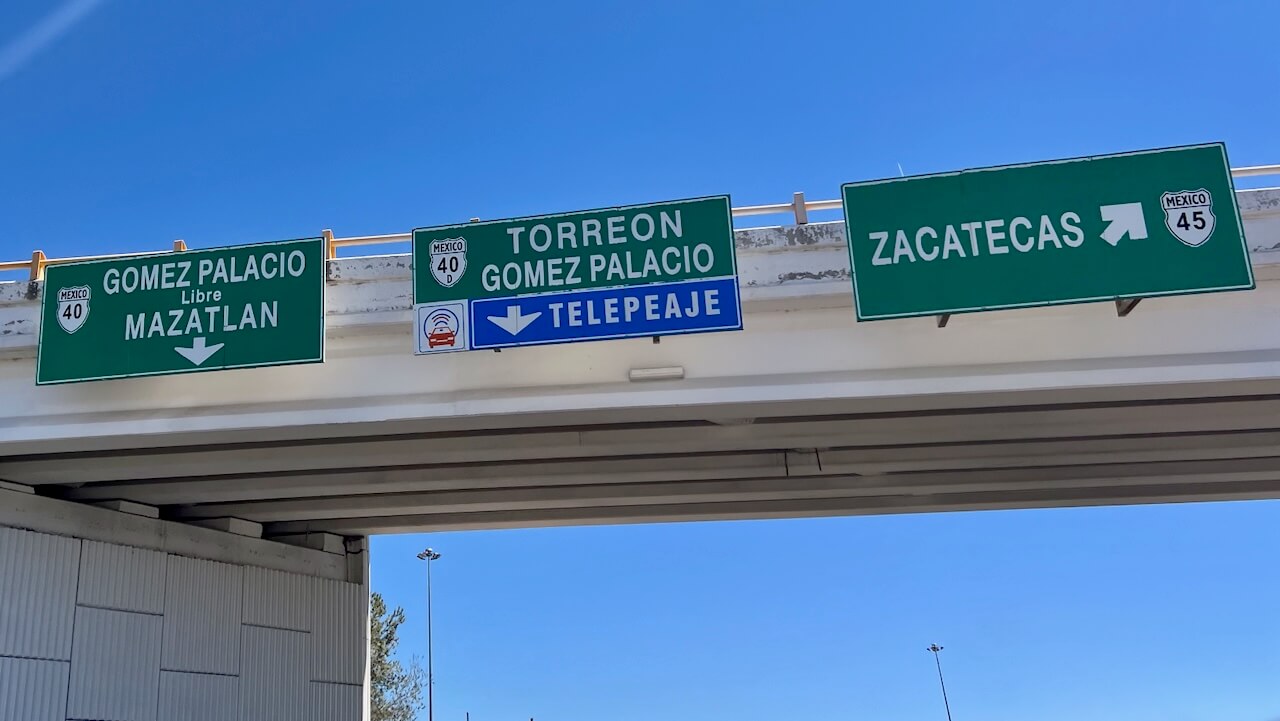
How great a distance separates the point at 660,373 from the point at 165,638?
9.06 m

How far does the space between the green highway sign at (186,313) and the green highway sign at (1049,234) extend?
6021 millimetres

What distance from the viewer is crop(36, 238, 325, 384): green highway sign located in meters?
12.4

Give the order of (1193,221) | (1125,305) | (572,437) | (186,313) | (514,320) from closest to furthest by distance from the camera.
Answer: (1193,221) → (1125,305) → (514,320) → (186,313) → (572,437)

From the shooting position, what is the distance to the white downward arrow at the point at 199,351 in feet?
40.6

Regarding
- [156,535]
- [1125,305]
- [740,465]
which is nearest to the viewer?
[1125,305]

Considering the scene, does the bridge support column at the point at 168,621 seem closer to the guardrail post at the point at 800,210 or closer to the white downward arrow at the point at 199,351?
the white downward arrow at the point at 199,351

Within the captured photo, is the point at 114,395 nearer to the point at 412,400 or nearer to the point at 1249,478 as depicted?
the point at 412,400

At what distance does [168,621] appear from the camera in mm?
16453

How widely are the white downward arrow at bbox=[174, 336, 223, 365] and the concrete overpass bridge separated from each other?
57 centimetres

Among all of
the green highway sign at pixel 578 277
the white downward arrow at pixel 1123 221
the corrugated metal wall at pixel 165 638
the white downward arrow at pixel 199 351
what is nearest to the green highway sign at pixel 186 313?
the white downward arrow at pixel 199 351

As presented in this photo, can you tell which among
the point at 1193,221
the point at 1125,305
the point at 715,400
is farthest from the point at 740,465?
the point at 1193,221

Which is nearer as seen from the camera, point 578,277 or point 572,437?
point 578,277

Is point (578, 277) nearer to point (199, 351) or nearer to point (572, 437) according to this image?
point (572, 437)

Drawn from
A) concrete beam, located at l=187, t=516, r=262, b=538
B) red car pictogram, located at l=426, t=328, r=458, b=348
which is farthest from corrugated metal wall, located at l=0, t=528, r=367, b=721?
red car pictogram, located at l=426, t=328, r=458, b=348
